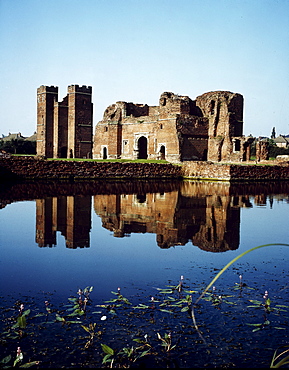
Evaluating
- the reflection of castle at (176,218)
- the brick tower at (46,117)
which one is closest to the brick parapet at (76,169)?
the reflection of castle at (176,218)

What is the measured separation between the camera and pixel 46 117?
4681 centimetres

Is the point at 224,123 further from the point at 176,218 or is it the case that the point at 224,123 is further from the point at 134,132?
A: the point at 176,218

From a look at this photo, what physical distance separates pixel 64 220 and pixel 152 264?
4.30 metres

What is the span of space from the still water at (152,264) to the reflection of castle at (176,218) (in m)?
0.03

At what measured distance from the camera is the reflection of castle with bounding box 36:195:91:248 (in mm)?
8172

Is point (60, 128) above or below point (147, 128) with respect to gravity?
above

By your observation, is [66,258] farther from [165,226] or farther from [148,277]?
[165,226]

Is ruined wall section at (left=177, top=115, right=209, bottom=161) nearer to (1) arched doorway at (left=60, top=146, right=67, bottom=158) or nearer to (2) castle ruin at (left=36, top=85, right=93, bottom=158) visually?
(2) castle ruin at (left=36, top=85, right=93, bottom=158)

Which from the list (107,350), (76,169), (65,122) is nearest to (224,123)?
(76,169)

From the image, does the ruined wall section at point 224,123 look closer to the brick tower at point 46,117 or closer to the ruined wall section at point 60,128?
the ruined wall section at point 60,128

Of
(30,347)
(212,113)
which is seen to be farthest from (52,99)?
(30,347)

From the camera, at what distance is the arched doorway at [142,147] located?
136ft

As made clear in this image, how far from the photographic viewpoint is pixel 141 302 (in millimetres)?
4828

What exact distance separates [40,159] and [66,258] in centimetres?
1804
